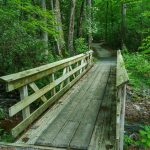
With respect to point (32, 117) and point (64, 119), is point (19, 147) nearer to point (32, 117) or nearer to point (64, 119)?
point (32, 117)

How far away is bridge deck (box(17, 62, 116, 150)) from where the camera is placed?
4203 mm

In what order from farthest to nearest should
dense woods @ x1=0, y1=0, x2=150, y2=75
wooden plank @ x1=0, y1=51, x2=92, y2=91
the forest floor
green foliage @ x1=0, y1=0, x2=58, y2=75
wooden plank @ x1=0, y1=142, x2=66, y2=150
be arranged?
1. dense woods @ x1=0, y1=0, x2=150, y2=75
2. green foliage @ x1=0, y1=0, x2=58, y2=75
3. the forest floor
4. wooden plank @ x1=0, y1=51, x2=92, y2=91
5. wooden plank @ x1=0, y1=142, x2=66, y2=150

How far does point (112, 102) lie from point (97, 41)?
36.9 metres

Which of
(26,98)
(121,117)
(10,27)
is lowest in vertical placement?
(121,117)

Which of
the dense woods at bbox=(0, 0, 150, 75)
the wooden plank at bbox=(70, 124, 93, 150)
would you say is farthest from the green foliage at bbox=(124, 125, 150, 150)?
the dense woods at bbox=(0, 0, 150, 75)

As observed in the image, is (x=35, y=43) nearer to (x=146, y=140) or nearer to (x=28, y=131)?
(x=28, y=131)

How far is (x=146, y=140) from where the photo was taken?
4.90 metres

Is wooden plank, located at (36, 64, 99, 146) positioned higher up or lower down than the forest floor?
higher up

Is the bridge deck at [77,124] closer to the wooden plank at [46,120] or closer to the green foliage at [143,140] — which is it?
the wooden plank at [46,120]

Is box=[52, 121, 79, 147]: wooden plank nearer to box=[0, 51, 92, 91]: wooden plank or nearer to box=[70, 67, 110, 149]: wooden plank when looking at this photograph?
box=[70, 67, 110, 149]: wooden plank

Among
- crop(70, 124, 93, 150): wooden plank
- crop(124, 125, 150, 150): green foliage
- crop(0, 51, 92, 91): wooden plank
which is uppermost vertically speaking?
crop(0, 51, 92, 91): wooden plank

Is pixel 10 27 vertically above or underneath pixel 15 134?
above

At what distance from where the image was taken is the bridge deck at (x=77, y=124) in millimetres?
4203

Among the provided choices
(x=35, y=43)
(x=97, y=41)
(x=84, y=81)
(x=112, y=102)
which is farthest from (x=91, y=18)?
(x=97, y=41)
